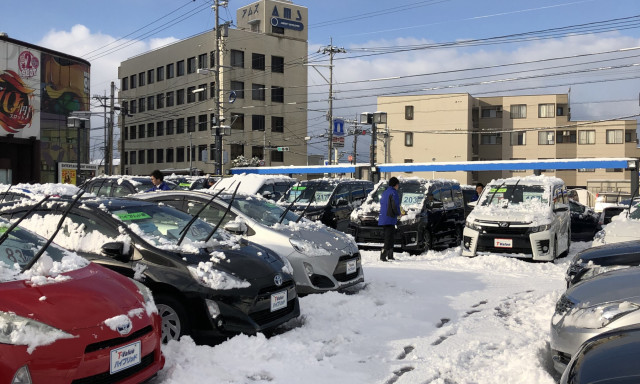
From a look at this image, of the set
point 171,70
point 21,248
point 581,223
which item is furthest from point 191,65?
point 21,248

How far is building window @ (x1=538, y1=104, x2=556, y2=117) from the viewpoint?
51375mm

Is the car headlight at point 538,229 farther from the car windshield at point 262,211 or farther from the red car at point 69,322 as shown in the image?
the red car at point 69,322

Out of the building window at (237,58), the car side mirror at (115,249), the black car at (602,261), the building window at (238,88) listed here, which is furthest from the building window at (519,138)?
the car side mirror at (115,249)

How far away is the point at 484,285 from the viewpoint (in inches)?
355

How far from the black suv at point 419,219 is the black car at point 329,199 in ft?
3.88

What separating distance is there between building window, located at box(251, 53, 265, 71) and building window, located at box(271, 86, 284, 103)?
246 centimetres

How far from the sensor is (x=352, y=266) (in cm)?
756

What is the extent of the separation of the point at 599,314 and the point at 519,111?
52.6 m

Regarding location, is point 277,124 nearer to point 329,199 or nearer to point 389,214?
point 329,199

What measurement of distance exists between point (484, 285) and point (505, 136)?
47.8m

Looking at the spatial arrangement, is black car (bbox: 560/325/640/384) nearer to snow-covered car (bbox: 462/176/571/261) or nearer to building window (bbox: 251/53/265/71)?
snow-covered car (bbox: 462/176/571/261)

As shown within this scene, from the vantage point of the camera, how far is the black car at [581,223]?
684 inches

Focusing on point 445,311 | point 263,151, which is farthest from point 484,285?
point 263,151

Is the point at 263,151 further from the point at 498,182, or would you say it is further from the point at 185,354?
the point at 185,354
